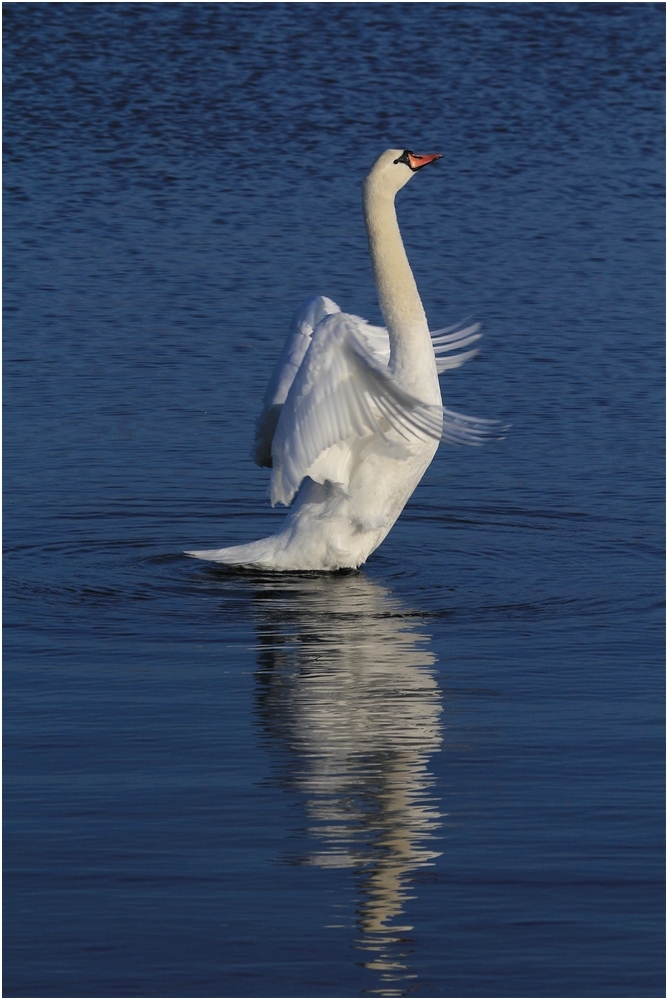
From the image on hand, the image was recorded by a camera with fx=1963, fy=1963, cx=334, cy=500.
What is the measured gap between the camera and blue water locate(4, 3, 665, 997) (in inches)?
205

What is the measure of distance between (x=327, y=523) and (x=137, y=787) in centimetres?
313

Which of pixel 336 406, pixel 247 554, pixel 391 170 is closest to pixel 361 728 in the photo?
pixel 336 406

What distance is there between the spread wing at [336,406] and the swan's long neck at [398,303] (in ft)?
1.22

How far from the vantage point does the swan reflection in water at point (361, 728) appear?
5.45 meters

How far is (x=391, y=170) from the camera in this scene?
362 inches

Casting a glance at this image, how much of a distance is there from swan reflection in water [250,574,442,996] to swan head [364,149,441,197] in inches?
72.1

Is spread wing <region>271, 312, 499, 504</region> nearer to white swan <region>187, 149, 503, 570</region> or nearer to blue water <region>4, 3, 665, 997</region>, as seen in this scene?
white swan <region>187, 149, 503, 570</region>

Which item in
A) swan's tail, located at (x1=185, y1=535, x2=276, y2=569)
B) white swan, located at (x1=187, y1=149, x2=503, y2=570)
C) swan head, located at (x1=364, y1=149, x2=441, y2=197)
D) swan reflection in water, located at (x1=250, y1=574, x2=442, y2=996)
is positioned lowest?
swan reflection in water, located at (x1=250, y1=574, x2=442, y2=996)

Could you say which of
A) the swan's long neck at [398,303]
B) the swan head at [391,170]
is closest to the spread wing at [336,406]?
the swan's long neck at [398,303]

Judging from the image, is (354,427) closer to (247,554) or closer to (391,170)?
(247,554)

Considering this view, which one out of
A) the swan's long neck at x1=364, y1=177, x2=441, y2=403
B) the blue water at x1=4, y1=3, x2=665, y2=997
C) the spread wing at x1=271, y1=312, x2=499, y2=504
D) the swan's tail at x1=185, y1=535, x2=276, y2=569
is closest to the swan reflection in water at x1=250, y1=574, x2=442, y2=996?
the blue water at x1=4, y1=3, x2=665, y2=997

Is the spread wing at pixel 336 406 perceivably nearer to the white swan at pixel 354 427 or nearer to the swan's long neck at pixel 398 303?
the white swan at pixel 354 427

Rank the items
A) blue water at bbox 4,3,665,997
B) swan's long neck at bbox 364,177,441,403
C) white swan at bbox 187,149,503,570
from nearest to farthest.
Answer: blue water at bbox 4,3,665,997 < white swan at bbox 187,149,503,570 < swan's long neck at bbox 364,177,441,403

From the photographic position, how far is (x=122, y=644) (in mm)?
7738
